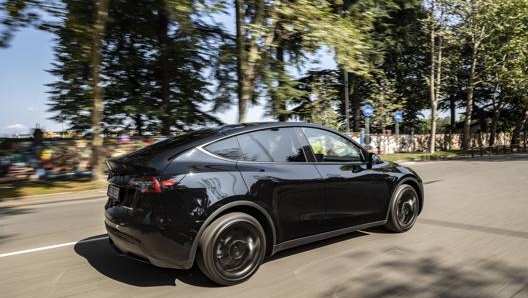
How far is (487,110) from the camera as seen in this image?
53.8 meters

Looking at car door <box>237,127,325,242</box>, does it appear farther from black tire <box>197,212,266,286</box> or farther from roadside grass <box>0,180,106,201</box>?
roadside grass <box>0,180,106,201</box>

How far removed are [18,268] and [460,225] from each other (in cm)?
585

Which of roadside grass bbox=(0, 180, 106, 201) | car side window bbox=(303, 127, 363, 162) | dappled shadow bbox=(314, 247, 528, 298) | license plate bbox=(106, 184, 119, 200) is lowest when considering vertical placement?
dappled shadow bbox=(314, 247, 528, 298)

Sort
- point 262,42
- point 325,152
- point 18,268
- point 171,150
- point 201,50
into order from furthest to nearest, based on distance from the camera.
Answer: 1. point 201,50
2. point 262,42
3. point 325,152
4. point 18,268
5. point 171,150

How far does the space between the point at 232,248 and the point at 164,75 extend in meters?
17.2

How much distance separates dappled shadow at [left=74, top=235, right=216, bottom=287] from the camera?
4594 mm

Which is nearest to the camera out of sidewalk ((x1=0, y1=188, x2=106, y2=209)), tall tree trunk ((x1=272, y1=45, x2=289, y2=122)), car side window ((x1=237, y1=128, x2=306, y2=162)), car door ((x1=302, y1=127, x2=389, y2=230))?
car side window ((x1=237, y1=128, x2=306, y2=162))

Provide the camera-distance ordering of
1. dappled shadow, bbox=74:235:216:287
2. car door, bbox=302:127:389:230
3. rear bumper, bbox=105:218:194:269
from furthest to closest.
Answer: car door, bbox=302:127:389:230, dappled shadow, bbox=74:235:216:287, rear bumper, bbox=105:218:194:269

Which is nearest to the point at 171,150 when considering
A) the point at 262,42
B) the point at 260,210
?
the point at 260,210

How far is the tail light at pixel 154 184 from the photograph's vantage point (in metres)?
4.21

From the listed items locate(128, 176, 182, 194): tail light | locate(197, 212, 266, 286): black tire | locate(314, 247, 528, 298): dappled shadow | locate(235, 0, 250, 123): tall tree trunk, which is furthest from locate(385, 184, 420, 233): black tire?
locate(235, 0, 250, 123): tall tree trunk

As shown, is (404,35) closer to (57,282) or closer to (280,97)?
(280,97)

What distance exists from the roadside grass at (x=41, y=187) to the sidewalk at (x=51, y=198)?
37cm

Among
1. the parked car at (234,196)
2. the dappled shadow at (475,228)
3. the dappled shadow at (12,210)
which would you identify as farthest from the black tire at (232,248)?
the dappled shadow at (12,210)
